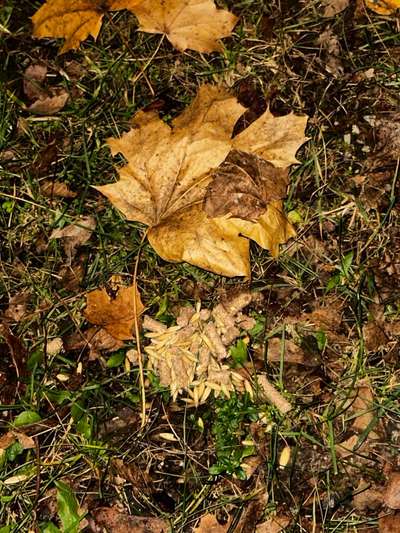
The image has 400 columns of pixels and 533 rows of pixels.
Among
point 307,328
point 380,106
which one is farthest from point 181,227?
point 380,106

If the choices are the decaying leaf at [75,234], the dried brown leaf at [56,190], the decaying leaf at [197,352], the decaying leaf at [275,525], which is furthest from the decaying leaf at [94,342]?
the decaying leaf at [275,525]

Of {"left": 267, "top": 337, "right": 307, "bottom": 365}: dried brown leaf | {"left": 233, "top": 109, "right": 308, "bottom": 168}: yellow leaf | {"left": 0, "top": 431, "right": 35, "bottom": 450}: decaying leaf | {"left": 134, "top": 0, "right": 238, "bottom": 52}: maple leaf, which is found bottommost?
{"left": 0, "top": 431, "right": 35, "bottom": 450}: decaying leaf

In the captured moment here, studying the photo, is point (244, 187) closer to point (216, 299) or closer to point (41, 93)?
point (216, 299)

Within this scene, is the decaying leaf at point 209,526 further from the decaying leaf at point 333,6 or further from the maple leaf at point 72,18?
the decaying leaf at point 333,6

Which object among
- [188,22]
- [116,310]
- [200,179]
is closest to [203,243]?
[200,179]

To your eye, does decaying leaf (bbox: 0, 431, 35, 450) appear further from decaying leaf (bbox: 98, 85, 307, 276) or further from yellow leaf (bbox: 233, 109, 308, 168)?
yellow leaf (bbox: 233, 109, 308, 168)

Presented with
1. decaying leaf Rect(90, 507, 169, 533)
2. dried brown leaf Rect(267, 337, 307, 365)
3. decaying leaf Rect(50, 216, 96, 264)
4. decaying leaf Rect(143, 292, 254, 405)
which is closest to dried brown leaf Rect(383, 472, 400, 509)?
dried brown leaf Rect(267, 337, 307, 365)
